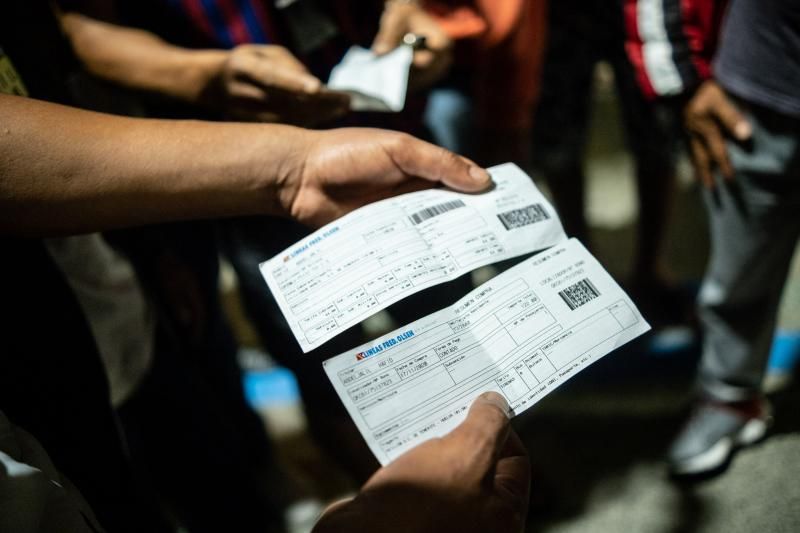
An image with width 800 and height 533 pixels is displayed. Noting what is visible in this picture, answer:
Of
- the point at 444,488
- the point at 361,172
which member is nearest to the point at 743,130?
the point at 361,172

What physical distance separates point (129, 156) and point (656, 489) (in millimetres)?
931

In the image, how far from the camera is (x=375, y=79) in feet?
2.41

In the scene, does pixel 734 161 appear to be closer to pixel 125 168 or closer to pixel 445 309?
pixel 445 309

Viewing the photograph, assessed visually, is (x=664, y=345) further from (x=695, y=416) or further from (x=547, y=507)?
(x=547, y=507)

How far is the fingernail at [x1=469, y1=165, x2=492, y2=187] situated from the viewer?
551 millimetres

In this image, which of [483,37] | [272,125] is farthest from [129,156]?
[483,37]

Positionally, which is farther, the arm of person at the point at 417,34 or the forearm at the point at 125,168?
the arm of person at the point at 417,34

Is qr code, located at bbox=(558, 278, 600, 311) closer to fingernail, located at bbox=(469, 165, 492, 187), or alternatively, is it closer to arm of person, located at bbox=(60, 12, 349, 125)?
fingernail, located at bbox=(469, 165, 492, 187)

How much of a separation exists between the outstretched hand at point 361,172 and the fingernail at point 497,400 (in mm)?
211

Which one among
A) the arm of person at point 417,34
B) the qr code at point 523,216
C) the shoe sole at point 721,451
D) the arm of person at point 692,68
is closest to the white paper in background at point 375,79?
the arm of person at point 417,34

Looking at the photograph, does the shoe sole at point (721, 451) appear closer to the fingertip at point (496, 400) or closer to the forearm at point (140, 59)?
the fingertip at point (496, 400)

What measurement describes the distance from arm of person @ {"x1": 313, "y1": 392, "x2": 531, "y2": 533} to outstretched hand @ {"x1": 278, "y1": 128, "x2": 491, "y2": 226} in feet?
0.76

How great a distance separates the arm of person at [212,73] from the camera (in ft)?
2.39

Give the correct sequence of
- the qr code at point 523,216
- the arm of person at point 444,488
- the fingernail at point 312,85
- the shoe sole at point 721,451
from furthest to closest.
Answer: the shoe sole at point 721,451, the fingernail at point 312,85, the qr code at point 523,216, the arm of person at point 444,488
